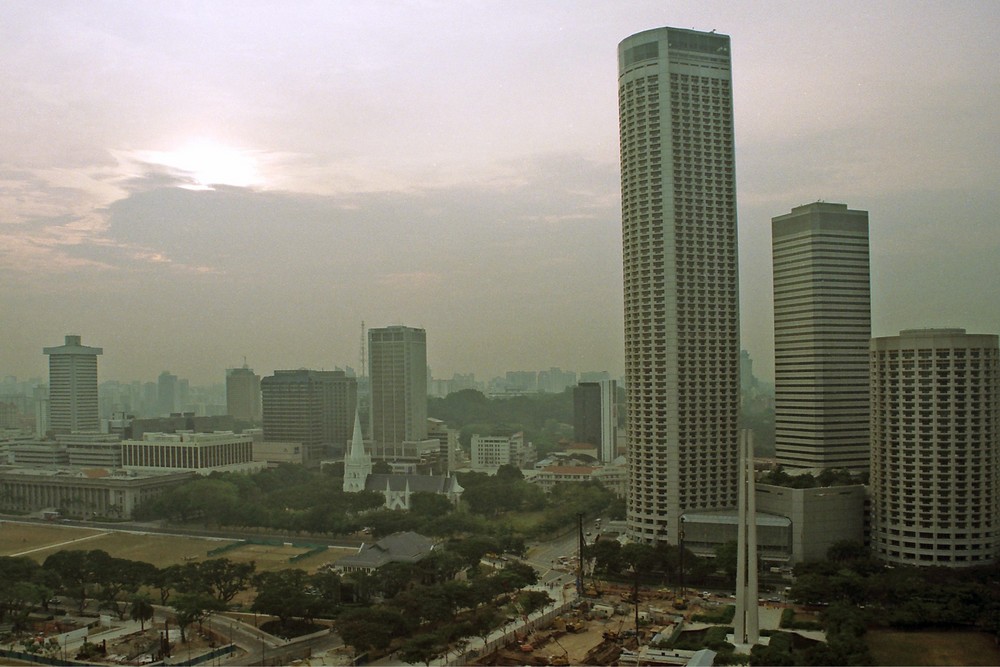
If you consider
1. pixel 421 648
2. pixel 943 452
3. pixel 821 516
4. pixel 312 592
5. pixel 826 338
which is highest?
pixel 826 338

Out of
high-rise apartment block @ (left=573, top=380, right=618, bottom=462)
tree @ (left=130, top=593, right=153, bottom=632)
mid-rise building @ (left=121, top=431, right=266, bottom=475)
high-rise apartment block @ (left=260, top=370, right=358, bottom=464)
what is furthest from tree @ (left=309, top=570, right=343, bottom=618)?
high-rise apartment block @ (left=260, top=370, right=358, bottom=464)

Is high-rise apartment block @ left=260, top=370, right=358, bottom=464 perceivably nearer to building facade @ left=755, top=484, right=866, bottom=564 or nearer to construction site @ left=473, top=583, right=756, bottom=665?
building facade @ left=755, top=484, right=866, bottom=564

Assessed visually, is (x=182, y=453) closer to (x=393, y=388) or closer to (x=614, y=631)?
(x=393, y=388)

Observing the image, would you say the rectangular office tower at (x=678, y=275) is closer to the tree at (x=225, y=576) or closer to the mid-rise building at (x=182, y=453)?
the tree at (x=225, y=576)

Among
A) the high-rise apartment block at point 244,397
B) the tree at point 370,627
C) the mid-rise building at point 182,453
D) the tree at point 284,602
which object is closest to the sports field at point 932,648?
the tree at point 370,627

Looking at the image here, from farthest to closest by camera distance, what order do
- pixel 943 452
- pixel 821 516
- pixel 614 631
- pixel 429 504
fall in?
pixel 429 504 → pixel 821 516 → pixel 943 452 → pixel 614 631

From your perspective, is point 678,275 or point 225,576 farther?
point 678,275

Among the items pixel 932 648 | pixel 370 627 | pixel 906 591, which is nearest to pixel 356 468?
pixel 370 627
